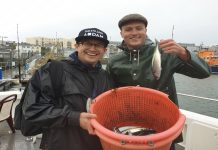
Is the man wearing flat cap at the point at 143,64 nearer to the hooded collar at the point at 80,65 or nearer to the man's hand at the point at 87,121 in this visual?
the hooded collar at the point at 80,65

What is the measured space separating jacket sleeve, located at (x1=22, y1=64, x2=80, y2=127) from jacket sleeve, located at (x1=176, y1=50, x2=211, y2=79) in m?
1.16

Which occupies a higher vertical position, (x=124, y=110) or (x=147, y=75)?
(x=147, y=75)

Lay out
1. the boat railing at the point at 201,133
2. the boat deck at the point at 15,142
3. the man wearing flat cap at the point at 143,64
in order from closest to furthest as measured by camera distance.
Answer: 1. the man wearing flat cap at the point at 143,64
2. the boat railing at the point at 201,133
3. the boat deck at the point at 15,142

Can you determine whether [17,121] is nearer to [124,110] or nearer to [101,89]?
[101,89]

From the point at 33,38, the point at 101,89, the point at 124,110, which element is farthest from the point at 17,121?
the point at 33,38

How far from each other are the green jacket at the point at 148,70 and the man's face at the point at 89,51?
1.39 feet

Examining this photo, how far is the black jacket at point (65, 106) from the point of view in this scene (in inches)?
84.5

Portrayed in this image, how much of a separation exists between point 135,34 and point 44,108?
3.83 ft

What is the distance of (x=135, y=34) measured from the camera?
8.95 ft

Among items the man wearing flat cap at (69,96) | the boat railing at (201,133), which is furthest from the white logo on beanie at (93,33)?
the boat railing at (201,133)

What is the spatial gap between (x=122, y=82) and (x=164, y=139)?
4.28 feet

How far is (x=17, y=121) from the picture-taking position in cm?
242

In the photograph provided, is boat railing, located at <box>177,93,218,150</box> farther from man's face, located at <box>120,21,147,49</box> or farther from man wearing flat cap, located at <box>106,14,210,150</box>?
man's face, located at <box>120,21,147,49</box>

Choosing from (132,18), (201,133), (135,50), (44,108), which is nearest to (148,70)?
(135,50)
